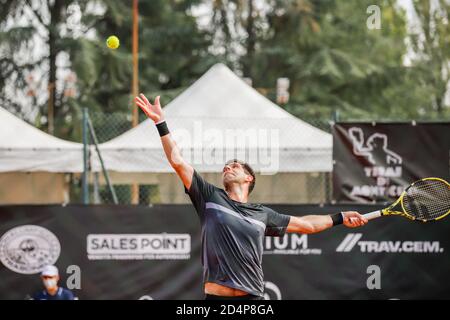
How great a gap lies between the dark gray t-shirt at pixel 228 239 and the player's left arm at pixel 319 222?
46cm

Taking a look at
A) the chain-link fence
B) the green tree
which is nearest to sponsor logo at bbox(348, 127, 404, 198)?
the chain-link fence

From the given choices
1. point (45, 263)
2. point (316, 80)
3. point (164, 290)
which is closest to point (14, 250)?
point (45, 263)

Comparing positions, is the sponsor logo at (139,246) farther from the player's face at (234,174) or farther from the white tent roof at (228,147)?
the player's face at (234,174)

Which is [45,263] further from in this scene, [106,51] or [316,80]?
[316,80]

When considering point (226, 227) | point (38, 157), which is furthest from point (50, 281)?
point (226, 227)

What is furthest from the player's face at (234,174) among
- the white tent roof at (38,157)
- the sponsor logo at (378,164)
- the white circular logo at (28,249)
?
the white tent roof at (38,157)

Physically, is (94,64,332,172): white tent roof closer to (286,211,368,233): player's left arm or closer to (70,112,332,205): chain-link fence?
(70,112,332,205): chain-link fence

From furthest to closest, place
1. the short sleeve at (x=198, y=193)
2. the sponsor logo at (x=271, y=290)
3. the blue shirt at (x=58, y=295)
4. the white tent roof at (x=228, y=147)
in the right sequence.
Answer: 1. the white tent roof at (x=228, y=147)
2. the sponsor logo at (x=271, y=290)
3. the blue shirt at (x=58, y=295)
4. the short sleeve at (x=198, y=193)

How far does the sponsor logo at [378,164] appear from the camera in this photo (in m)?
11.5

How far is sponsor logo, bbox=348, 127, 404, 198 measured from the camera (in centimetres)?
1152

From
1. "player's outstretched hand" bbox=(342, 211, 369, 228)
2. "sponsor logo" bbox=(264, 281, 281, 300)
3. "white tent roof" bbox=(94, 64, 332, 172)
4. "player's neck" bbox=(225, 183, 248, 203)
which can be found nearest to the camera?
"player's neck" bbox=(225, 183, 248, 203)

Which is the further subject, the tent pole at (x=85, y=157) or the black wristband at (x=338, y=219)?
the tent pole at (x=85, y=157)

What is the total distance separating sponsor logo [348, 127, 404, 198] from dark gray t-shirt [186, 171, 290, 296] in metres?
4.97

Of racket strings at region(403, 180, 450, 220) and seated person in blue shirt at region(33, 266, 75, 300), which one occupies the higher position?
racket strings at region(403, 180, 450, 220)
